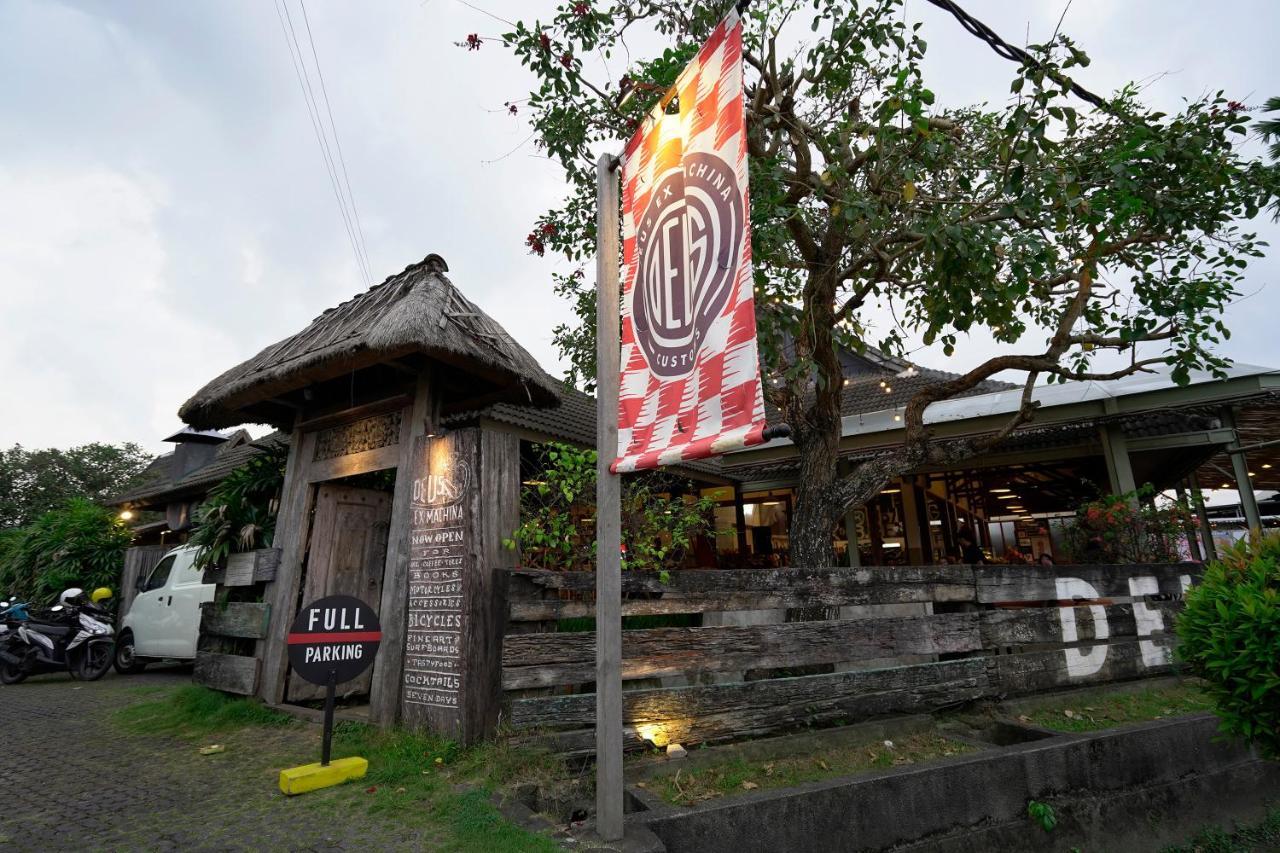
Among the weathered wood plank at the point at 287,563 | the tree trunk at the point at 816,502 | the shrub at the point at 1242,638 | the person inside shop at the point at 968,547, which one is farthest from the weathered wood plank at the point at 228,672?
the person inside shop at the point at 968,547

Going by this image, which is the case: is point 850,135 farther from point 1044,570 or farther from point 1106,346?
point 1044,570

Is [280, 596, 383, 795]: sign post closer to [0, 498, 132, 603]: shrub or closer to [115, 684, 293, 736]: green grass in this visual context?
[115, 684, 293, 736]: green grass

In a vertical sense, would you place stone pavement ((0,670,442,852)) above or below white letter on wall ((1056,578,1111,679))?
below

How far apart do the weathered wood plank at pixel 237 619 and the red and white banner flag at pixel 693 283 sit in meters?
4.70

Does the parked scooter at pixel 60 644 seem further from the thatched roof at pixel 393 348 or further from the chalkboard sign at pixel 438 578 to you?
the chalkboard sign at pixel 438 578

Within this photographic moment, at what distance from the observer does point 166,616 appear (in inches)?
352

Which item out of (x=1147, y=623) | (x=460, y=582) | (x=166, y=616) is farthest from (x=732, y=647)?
(x=166, y=616)

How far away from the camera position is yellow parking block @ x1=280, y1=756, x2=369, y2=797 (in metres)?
3.81

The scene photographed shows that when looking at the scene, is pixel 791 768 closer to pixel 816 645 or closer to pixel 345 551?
pixel 816 645

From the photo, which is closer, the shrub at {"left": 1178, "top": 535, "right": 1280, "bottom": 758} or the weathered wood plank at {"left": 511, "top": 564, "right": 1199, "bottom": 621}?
the shrub at {"left": 1178, "top": 535, "right": 1280, "bottom": 758}

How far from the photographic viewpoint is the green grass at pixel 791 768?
3559mm

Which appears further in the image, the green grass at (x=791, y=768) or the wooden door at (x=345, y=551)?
the wooden door at (x=345, y=551)

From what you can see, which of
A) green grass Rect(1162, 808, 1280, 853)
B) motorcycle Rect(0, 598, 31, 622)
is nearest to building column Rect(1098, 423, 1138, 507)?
green grass Rect(1162, 808, 1280, 853)

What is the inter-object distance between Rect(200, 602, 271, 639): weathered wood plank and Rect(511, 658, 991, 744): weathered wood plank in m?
3.69
